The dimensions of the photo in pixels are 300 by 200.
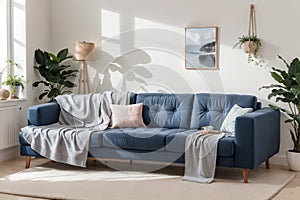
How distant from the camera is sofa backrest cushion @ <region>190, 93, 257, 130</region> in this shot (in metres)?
5.46

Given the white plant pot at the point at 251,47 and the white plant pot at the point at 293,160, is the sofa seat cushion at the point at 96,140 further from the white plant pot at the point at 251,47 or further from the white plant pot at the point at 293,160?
the white plant pot at the point at 293,160

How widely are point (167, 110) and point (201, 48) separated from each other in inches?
34.2

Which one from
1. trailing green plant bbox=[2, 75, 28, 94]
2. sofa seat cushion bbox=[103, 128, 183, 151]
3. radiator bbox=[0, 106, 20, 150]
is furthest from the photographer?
trailing green plant bbox=[2, 75, 28, 94]

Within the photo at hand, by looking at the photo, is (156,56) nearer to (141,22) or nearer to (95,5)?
(141,22)

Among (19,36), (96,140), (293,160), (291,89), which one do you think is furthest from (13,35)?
(293,160)

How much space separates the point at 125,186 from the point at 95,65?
7.50 ft

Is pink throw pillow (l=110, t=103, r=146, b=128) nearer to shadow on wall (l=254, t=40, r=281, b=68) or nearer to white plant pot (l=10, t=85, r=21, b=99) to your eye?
white plant pot (l=10, t=85, r=21, b=99)

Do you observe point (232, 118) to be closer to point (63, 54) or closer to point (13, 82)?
point (63, 54)

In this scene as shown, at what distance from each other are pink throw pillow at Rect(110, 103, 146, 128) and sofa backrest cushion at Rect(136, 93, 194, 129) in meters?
0.12

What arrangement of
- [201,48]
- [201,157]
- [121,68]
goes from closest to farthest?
1. [201,157]
2. [201,48]
3. [121,68]

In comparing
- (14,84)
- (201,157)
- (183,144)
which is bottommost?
(201,157)

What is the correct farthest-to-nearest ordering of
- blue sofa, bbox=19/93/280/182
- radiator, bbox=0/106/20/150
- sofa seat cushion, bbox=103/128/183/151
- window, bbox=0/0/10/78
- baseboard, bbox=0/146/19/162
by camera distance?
window, bbox=0/0/10/78
baseboard, bbox=0/146/19/162
radiator, bbox=0/106/20/150
sofa seat cushion, bbox=103/128/183/151
blue sofa, bbox=19/93/280/182

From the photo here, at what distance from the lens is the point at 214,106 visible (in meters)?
5.58

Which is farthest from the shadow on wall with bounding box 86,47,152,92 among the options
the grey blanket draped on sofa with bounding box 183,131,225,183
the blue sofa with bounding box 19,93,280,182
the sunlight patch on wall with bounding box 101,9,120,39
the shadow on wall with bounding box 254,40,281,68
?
the grey blanket draped on sofa with bounding box 183,131,225,183
